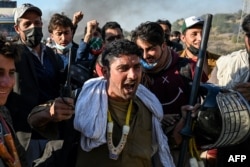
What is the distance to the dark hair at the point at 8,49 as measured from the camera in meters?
2.59

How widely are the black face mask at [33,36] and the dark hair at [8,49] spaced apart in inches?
58.0

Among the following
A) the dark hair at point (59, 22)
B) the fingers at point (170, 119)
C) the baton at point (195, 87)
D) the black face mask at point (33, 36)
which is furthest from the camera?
the dark hair at point (59, 22)

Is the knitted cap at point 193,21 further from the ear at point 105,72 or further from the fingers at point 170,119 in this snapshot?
the ear at point 105,72

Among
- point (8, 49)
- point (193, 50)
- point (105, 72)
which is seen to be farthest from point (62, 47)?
point (8, 49)

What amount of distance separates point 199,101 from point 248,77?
42 cm

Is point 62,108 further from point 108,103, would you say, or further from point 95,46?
point 95,46

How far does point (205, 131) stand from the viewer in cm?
295

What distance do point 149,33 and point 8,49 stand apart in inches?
51.6

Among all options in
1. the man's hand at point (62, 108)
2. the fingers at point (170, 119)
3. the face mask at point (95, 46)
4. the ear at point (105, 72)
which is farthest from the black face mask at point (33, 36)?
the man's hand at point (62, 108)

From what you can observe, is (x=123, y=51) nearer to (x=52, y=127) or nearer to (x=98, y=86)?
(x=98, y=86)

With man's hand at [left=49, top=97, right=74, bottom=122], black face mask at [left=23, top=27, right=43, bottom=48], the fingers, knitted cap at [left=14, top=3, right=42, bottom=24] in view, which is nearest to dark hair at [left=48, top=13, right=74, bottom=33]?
knitted cap at [left=14, top=3, right=42, bottom=24]

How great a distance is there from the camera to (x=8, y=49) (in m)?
2.61

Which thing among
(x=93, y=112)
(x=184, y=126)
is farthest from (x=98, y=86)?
(x=184, y=126)

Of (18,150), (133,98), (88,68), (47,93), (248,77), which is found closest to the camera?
(18,150)
